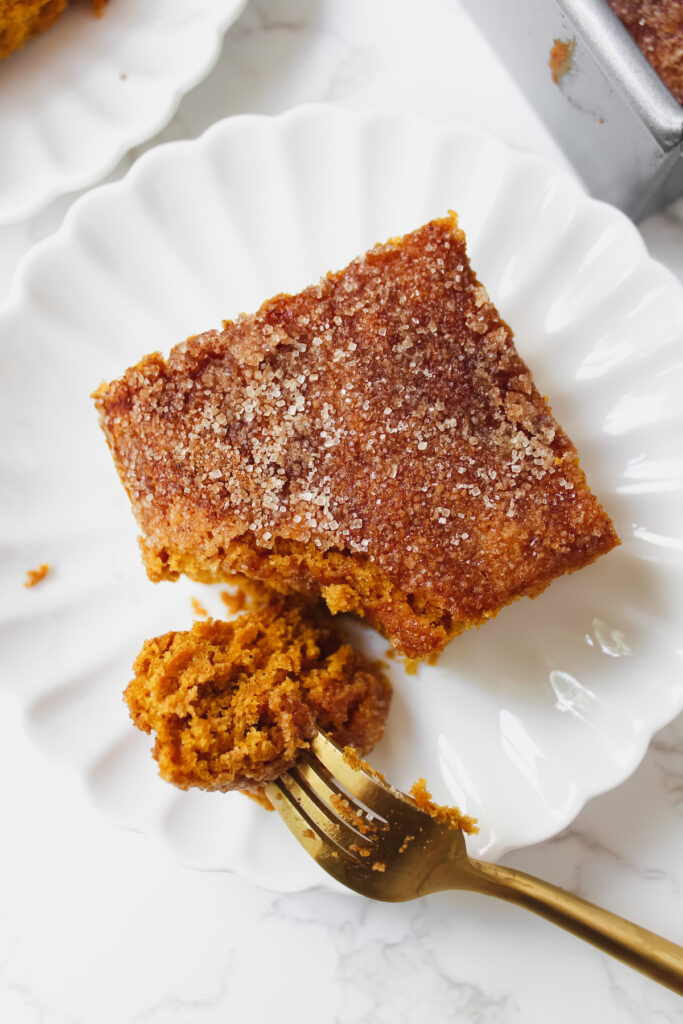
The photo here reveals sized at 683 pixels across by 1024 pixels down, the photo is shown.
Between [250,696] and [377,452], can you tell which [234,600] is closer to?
[250,696]

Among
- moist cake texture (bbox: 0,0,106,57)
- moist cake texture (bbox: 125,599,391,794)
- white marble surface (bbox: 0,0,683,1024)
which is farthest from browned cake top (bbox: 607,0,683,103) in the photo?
moist cake texture (bbox: 125,599,391,794)

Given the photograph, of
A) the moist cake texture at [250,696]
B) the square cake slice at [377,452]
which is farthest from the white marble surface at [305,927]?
the square cake slice at [377,452]

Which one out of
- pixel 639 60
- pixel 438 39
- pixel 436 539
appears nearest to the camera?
pixel 436 539

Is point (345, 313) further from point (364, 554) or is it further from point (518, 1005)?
point (518, 1005)

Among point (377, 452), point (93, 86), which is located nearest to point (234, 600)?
point (377, 452)

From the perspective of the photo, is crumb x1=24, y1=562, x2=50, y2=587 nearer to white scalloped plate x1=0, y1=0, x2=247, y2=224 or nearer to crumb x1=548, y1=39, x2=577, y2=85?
white scalloped plate x1=0, y1=0, x2=247, y2=224

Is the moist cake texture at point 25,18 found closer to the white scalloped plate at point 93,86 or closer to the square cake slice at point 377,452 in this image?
the white scalloped plate at point 93,86

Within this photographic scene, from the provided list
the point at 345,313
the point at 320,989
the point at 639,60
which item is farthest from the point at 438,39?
the point at 320,989
